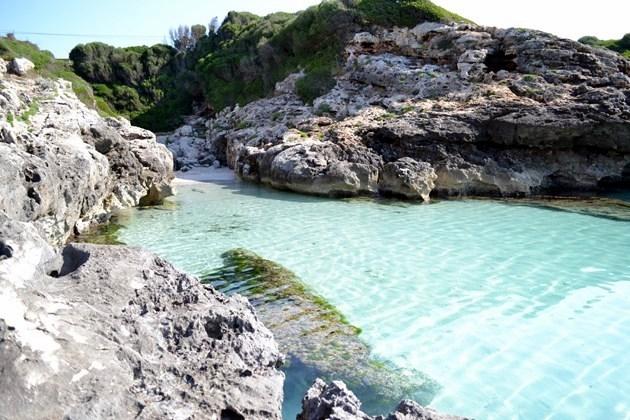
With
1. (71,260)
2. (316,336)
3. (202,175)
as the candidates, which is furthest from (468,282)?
(202,175)

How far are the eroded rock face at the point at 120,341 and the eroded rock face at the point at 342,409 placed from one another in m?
0.28

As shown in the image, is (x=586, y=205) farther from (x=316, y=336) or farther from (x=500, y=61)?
(x=316, y=336)

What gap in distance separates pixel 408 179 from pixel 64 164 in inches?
381

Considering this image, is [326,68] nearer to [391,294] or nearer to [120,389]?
[391,294]

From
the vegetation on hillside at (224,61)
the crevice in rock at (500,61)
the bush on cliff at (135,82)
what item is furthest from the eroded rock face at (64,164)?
the bush on cliff at (135,82)

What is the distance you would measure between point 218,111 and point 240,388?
32.5 metres

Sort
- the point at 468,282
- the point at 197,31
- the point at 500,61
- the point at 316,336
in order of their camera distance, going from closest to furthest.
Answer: the point at 316,336 < the point at 468,282 < the point at 500,61 < the point at 197,31

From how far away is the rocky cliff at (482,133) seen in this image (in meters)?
15.6

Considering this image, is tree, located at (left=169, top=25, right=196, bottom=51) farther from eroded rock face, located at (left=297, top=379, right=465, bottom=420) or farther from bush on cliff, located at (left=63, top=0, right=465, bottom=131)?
eroded rock face, located at (left=297, top=379, right=465, bottom=420)

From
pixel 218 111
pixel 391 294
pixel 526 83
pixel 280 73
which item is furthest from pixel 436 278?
pixel 218 111

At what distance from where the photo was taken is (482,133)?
53.0ft

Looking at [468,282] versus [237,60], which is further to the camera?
[237,60]

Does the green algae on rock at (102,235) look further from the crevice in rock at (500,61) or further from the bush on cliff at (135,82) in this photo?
the bush on cliff at (135,82)

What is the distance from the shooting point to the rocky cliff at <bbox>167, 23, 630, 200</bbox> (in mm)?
15578
